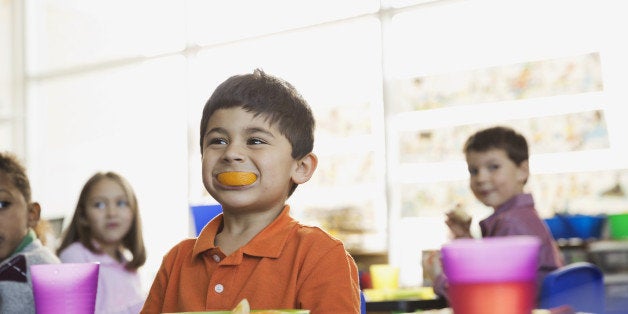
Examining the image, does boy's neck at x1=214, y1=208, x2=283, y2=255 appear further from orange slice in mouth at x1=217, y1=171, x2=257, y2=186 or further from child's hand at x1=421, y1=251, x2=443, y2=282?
child's hand at x1=421, y1=251, x2=443, y2=282

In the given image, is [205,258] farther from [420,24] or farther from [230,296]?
[420,24]

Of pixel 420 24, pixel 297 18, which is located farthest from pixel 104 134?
pixel 420 24

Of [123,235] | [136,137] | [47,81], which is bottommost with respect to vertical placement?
[123,235]

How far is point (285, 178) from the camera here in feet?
4.92

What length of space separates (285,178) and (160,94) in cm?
478

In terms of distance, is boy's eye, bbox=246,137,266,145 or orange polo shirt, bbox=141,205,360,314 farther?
boy's eye, bbox=246,137,266,145

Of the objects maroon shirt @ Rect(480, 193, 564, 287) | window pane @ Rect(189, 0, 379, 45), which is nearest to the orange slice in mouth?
maroon shirt @ Rect(480, 193, 564, 287)

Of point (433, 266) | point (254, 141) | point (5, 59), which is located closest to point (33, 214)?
point (254, 141)

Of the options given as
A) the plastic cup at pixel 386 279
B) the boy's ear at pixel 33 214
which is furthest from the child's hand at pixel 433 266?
the boy's ear at pixel 33 214

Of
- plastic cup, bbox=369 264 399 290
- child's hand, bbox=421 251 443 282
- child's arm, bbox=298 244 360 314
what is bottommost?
plastic cup, bbox=369 264 399 290

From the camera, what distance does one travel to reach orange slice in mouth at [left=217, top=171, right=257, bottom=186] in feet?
4.59

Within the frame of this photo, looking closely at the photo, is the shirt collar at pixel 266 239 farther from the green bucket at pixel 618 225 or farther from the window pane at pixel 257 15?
the window pane at pixel 257 15

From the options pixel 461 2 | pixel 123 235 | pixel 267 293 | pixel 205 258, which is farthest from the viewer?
pixel 461 2

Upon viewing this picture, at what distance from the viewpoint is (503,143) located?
3.23 metres
